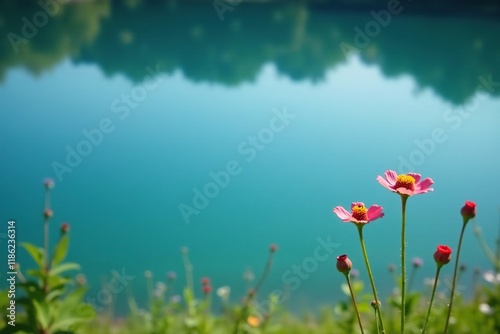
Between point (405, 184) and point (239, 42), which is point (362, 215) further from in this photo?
point (239, 42)

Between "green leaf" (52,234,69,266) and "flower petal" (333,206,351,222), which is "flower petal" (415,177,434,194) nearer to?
"flower petal" (333,206,351,222)

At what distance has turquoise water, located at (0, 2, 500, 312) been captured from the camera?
123 inches

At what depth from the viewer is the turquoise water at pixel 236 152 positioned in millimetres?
3135

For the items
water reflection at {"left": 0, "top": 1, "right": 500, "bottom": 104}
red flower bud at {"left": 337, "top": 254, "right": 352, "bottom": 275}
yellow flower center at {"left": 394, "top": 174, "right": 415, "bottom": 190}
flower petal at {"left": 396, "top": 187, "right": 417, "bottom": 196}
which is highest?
water reflection at {"left": 0, "top": 1, "right": 500, "bottom": 104}

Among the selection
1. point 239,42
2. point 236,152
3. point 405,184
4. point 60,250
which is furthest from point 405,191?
point 239,42

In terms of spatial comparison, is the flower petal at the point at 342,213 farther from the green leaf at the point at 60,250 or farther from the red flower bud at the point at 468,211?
the green leaf at the point at 60,250

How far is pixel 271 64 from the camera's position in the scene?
911 cm

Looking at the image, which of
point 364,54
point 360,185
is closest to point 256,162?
point 360,185

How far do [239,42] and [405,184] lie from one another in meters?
10.1

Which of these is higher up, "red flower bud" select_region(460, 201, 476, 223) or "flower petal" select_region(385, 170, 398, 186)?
"red flower bud" select_region(460, 201, 476, 223)

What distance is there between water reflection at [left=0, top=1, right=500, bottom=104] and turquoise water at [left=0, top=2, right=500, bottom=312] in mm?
69

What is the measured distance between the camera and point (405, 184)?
25.0 inches

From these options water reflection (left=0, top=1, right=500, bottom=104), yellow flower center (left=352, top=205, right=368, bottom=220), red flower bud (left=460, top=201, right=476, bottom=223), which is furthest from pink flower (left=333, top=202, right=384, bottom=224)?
water reflection (left=0, top=1, right=500, bottom=104)

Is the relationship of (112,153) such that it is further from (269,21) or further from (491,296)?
(269,21)
